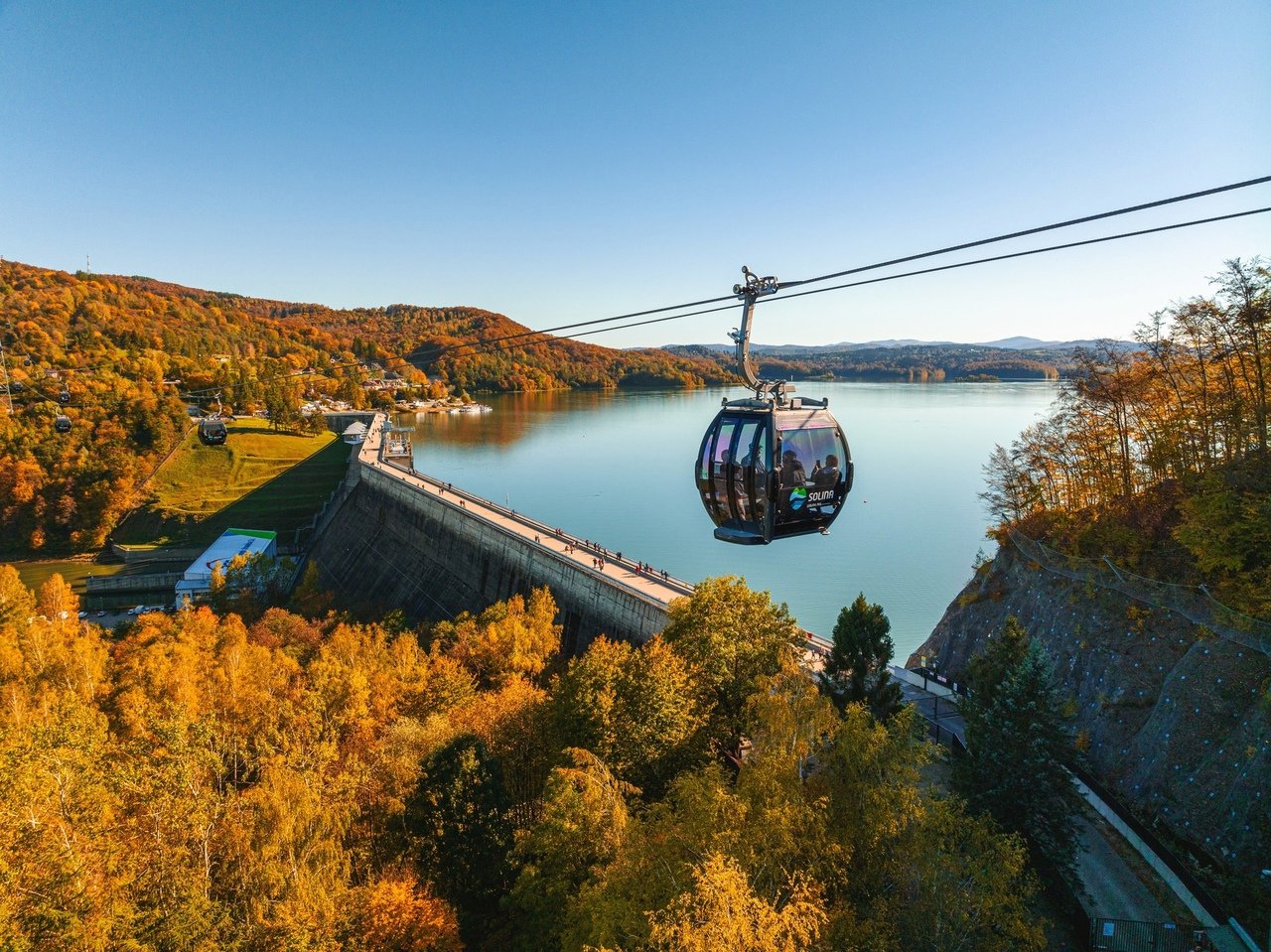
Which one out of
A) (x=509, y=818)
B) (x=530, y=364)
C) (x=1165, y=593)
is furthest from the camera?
(x=530, y=364)

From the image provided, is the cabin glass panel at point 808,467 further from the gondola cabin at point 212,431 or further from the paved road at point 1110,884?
the gondola cabin at point 212,431

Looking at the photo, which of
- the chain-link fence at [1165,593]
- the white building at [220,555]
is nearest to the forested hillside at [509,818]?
the chain-link fence at [1165,593]

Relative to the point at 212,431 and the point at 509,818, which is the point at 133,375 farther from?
the point at 509,818

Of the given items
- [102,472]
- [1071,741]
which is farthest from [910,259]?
[102,472]

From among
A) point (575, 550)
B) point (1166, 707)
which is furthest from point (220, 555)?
point (1166, 707)

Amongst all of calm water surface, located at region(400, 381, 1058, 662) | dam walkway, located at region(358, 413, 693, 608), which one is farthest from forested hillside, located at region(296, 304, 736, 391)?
dam walkway, located at region(358, 413, 693, 608)

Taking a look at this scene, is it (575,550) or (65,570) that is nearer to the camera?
(575,550)

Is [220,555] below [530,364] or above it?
below
